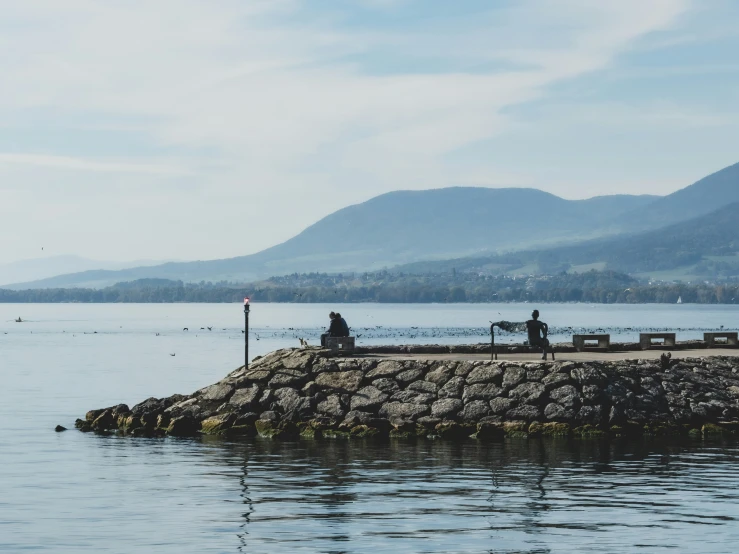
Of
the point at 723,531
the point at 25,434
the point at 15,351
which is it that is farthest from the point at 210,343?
the point at 723,531

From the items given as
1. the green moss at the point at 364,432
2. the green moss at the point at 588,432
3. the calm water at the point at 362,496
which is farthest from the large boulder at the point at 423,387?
the green moss at the point at 588,432

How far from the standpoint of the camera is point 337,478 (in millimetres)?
31344

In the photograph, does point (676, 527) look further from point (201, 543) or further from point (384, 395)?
point (384, 395)

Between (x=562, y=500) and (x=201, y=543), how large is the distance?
8.64 metres

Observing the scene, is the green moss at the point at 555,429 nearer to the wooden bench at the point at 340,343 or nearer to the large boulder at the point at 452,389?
the large boulder at the point at 452,389

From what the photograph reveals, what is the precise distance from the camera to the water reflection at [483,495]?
76.8ft

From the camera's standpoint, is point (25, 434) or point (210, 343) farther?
point (210, 343)

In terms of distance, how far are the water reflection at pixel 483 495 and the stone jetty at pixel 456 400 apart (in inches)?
65.8

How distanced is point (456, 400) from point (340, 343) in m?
6.28

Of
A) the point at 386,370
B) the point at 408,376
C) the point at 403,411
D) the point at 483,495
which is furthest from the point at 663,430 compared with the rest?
the point at 483,495

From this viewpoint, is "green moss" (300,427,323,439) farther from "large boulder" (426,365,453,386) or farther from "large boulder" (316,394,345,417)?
"large boulder" (426,365,453,386)

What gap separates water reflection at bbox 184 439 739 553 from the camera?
922 inches

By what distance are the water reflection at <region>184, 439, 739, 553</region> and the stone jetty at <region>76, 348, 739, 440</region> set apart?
1.67 meters

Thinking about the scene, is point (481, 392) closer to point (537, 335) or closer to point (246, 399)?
point (537, 335)
